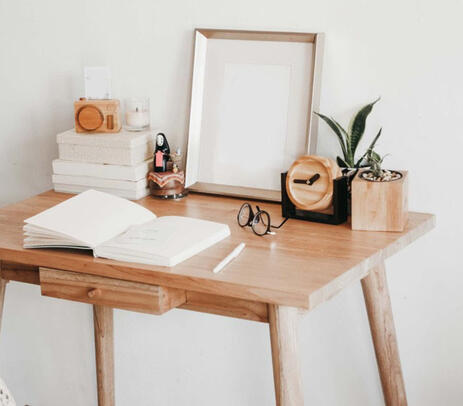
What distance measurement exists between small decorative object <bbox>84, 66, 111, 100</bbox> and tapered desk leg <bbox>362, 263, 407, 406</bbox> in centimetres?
80

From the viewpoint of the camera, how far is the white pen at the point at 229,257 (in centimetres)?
133

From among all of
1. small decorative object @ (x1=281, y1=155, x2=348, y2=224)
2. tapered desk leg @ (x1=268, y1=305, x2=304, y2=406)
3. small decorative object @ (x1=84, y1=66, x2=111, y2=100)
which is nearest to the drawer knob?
tapered desk leg @ (x1=268, y1=305, x2=304, y2=406)

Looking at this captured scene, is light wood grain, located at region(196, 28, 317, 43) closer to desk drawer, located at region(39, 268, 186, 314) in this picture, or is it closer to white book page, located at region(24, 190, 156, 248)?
white book page, located at region(24, 190, 156, 248)

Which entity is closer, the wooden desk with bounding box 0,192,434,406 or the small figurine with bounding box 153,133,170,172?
the wooden desk with bounding box 0,192,434,406

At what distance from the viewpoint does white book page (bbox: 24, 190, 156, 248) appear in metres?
1.45

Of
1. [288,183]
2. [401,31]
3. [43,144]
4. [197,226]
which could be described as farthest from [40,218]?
[401,31]

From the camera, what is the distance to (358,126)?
165 cm

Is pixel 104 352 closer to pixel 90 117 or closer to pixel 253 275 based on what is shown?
pixel 90 117

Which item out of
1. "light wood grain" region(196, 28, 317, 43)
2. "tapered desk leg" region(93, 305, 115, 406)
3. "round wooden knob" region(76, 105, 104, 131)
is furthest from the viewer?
"tapered desk leg" region(93, 305, 115, 406)

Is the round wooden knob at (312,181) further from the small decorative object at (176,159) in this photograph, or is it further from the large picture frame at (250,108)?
the small decorative object at (176,159)

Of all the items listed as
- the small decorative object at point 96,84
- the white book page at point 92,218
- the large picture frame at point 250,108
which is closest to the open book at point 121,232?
the white book page at point 92,218

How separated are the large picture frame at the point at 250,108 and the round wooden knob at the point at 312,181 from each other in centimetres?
12

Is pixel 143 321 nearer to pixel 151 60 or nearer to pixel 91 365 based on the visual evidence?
pixel 91 365

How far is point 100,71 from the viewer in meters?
1.92
